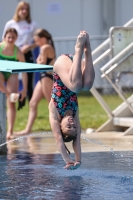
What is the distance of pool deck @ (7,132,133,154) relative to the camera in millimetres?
9008

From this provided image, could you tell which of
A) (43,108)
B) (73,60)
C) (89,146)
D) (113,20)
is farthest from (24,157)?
(113,20)

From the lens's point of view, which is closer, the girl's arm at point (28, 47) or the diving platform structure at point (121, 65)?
the diving platform structure at point (121, 65)

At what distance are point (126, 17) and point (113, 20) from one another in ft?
2.93

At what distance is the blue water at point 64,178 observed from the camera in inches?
228

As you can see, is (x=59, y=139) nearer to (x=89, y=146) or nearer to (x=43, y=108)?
(x=89, y=146)

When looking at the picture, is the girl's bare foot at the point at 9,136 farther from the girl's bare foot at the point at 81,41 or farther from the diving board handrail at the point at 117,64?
the girl's bare foot at the point at 81,41

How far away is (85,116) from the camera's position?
14.0 m

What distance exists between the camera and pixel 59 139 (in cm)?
672

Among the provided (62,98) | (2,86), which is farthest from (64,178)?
(2,86)

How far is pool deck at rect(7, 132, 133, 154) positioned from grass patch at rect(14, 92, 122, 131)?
1.30 meters

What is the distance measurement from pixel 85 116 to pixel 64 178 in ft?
24.0

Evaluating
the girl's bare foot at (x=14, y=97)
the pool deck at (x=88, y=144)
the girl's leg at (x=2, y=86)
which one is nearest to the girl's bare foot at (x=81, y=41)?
the pool deck at (x=88, y=144)

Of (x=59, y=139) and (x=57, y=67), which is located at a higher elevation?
(x=57, y=67)

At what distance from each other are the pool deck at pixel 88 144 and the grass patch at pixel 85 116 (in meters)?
1.30
